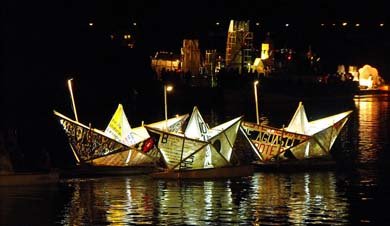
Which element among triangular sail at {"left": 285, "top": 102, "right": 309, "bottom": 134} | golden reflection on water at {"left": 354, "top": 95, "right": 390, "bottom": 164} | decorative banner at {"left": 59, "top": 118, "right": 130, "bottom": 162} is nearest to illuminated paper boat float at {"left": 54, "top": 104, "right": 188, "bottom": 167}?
decorative banner at {"left": 59, "top": 118, "right": 130, "bottom": 162}

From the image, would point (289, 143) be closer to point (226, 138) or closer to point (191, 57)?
point (226, 138)

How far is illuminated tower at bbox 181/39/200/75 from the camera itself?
9838cm

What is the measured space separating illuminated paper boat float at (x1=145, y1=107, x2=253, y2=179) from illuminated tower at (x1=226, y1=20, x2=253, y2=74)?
206 feet

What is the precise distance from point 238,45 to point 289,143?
62408 mm

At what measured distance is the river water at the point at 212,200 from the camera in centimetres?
2762

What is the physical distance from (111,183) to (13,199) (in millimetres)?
4925

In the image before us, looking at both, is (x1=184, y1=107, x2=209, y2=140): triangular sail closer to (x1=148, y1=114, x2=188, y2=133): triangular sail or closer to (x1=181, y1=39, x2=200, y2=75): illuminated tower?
(x1=148, y1=114, x2=188, y2=133): triangular sail

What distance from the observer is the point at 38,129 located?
195 feet

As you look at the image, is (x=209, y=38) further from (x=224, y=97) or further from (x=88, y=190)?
(x=88, y=190)

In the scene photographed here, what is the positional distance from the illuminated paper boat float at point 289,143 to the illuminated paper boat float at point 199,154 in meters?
2.59

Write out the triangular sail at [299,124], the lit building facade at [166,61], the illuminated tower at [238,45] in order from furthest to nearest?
the lit building facade at [166,61]
the illuminated tower at [238,45]
the triangular sail at [299,124]

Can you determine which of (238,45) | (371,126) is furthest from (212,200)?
(238,45)

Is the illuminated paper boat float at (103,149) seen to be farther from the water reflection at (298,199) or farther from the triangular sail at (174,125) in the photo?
the water reflection at (298,199)

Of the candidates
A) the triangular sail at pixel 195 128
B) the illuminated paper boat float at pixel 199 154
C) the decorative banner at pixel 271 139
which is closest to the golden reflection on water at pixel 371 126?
the decorative banner at pixel 271 139
